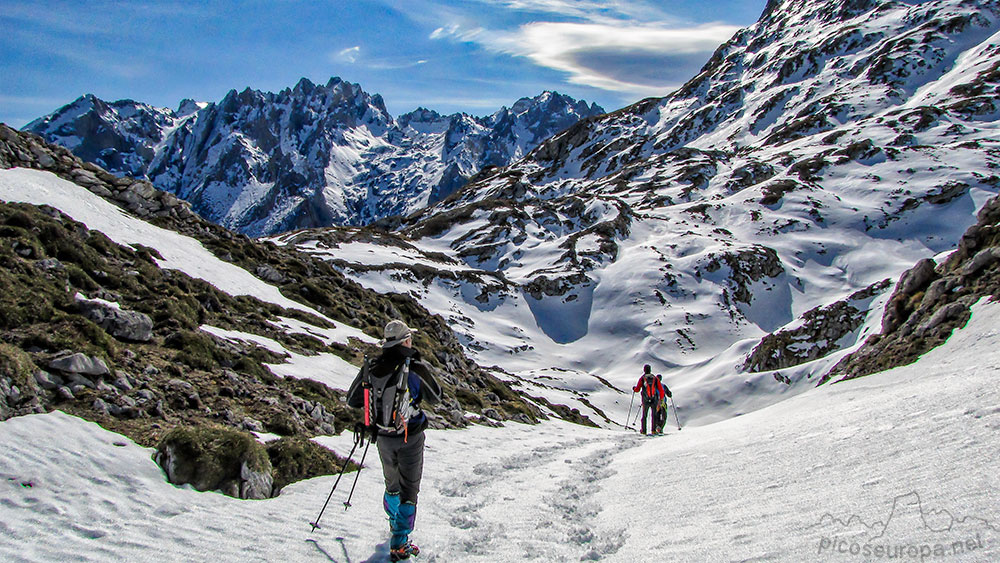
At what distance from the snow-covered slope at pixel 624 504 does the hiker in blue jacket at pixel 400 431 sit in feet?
1.65

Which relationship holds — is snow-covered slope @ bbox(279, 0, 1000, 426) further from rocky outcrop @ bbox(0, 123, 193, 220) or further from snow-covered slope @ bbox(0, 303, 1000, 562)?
snow-covered slope @ bbox(0, 303, 1000, 562)

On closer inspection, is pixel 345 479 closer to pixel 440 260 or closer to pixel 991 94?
pixel 440 260

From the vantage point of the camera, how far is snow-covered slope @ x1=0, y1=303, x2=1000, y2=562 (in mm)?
5234

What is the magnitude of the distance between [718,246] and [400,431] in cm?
10981

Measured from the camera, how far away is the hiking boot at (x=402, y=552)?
6.55 metres

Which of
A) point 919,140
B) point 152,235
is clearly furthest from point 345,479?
point 919,140

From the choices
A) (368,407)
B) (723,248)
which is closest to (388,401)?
(368,407)

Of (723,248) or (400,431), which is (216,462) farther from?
(723,248)

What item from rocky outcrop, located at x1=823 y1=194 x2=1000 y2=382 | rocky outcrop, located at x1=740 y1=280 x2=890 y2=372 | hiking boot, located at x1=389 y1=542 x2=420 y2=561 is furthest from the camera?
rocky outcrop, located at x1=740 y1=280 x2=890 y2=372

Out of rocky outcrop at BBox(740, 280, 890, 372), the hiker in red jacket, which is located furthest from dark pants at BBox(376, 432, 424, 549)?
rocky outcrop at BBox(740, 280, 890, 372)

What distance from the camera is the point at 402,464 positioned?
6930mm

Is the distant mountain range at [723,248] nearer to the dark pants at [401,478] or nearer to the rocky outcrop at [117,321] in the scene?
the rocky outcrop at [117,321]

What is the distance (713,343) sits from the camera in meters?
83.1

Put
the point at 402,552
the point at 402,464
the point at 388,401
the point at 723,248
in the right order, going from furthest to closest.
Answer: the point at 723,248, the point at 402,464, the point at 388,401, the point at 402,552
